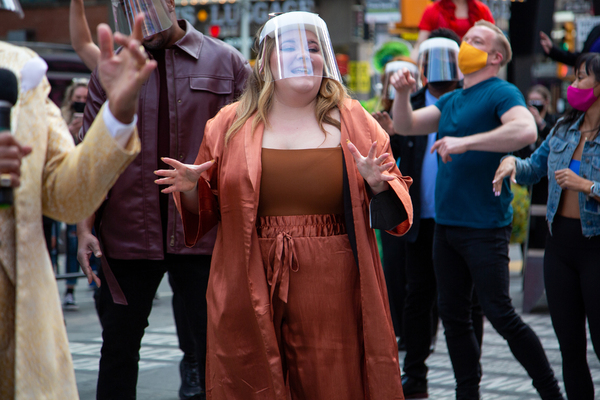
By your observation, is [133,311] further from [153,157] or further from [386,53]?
[386,53]

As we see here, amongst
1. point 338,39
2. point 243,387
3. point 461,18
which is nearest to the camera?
point 243,387

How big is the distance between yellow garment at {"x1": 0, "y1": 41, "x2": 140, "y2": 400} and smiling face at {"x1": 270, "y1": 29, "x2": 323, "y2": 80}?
118cm

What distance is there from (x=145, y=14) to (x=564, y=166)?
2.16 meters

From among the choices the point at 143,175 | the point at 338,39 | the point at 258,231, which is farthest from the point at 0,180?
the point at 338,39

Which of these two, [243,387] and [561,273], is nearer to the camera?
[243,387]

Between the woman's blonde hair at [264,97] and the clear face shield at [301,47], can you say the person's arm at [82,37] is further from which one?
the clear face shield at [301,47]

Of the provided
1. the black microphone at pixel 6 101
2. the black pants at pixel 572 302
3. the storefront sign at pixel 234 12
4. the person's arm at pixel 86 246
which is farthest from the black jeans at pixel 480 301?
the storefront sign at pixel 234 12

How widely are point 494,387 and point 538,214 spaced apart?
3459mm

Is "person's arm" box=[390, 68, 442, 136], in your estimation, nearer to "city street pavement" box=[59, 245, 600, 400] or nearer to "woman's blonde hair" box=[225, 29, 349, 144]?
"woman's blonde hair" box=[225, 29, 349, 144]

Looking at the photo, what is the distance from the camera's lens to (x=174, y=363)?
5.54 metres

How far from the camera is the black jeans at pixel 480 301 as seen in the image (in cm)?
393

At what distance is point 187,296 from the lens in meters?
3.52

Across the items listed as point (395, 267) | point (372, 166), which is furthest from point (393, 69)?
point (372, 166)

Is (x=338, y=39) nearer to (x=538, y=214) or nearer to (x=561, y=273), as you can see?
(x=538, y=214)
